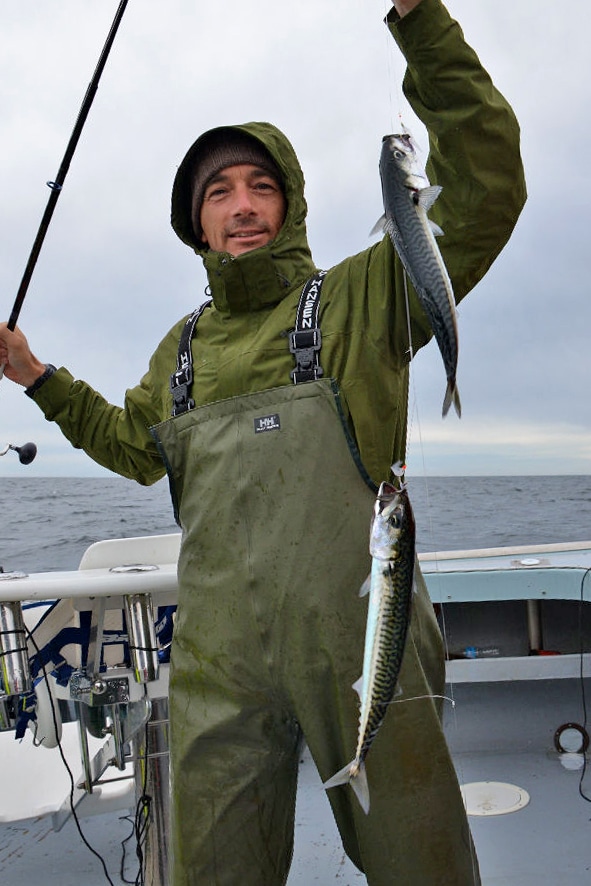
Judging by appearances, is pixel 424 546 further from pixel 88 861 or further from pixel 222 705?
pixel 222 705

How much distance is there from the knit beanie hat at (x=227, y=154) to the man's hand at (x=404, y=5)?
0.90 meters

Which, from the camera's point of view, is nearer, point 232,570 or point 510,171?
point 510,171

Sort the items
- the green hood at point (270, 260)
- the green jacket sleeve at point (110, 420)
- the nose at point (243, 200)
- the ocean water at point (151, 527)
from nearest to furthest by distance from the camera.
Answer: the green hood at point (270, 260) → the nose at point (243, 200) → the green jacket sleeve at point (110, 420) → the ocean water at point (151, 527)

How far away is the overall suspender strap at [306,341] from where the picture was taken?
2393 millimetres

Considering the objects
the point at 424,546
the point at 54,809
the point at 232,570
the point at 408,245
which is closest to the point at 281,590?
the point at 232,570

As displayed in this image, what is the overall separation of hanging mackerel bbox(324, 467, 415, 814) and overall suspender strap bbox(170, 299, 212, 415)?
1013mm

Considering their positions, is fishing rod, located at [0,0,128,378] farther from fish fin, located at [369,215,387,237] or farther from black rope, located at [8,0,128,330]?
fish fin, located at [369,215,387,237]

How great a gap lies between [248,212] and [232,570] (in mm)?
1241

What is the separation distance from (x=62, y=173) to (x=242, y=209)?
1.15 meters

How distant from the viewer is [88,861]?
4148mm

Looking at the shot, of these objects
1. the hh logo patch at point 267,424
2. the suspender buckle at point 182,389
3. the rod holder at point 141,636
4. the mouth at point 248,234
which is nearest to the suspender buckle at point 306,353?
the hh logo patch at point 267,424

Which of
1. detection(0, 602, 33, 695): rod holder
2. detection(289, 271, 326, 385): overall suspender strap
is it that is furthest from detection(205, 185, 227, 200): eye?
detection(0, 602, 33, 695): rod holder

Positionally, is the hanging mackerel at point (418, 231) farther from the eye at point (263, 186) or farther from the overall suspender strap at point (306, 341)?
the eye at point (263, 186)

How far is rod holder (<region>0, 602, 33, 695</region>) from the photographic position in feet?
9.93
